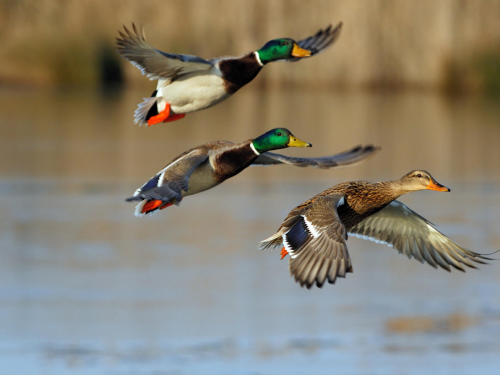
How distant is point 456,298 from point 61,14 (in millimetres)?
20816

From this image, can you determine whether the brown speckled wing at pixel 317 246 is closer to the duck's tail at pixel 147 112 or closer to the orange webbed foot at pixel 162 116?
the orange webbed foot at pixel 162 116

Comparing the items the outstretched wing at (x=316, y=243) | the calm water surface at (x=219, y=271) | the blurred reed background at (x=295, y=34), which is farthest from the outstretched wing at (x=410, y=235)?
the blurred reed background at (x=295, y=34)

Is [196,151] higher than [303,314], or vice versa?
[196,151]

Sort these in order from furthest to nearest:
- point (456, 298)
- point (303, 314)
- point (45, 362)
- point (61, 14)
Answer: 1. point (61, 14)
2. point (456, 298)
3. point (303, 314)
4. point (45, 362)

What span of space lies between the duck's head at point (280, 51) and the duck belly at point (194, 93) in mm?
374

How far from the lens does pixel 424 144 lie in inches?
1374

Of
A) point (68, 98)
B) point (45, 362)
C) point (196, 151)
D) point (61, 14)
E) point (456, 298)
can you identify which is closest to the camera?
point (196, 151)

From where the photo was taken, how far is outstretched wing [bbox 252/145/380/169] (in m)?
7.70

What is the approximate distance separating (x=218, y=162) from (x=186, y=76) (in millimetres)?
751

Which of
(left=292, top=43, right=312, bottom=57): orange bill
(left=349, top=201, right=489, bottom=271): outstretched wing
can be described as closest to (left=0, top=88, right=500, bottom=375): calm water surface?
(left=349, top=201, right=489, bottom=271): outstretched wing

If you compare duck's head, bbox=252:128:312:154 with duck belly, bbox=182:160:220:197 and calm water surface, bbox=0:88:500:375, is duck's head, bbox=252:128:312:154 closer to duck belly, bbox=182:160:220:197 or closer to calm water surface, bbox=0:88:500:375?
duck belly, bbox=182:160:220:197

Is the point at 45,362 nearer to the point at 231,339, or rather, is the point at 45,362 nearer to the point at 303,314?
the point at 231,339

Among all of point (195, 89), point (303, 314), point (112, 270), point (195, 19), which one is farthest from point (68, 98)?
point (195, 89)

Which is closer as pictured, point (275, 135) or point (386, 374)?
point (275, 135)
